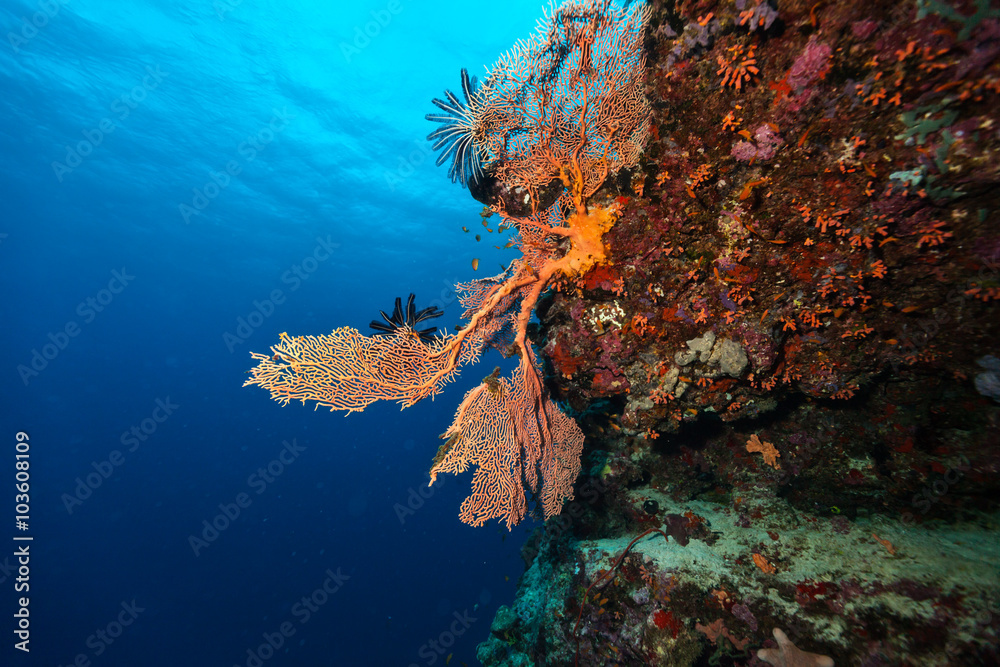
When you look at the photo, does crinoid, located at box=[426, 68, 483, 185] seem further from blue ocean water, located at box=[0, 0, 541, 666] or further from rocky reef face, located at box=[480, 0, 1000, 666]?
blue ocean water, located at box=[0, 0, 541, 666]

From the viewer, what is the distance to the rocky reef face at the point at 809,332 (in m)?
2.65

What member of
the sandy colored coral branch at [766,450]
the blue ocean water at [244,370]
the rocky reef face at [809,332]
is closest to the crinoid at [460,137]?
the rocky reef face at [809,332]

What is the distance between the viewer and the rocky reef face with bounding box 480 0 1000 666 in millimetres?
2652

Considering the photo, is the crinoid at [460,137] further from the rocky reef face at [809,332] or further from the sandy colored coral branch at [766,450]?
the sandy colored coral branch at [766,450]

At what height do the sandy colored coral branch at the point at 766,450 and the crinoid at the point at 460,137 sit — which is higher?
the crinoid at the point at 460,137

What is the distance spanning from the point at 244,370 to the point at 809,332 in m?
43.2

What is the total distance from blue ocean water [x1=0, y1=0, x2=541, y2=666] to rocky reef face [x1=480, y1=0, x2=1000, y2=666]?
34.4 ft

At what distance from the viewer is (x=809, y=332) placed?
3730 millimetres

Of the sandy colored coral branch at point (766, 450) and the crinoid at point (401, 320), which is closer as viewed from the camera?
the crinoid at point (401, 320)

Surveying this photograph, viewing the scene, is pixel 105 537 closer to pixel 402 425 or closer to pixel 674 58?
pixel 402 425

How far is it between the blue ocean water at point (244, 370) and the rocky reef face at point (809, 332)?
1047cm

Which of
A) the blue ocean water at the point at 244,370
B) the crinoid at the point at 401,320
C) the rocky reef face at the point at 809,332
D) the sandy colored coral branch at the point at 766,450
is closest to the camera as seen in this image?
the rocky reef face at the point at 809,332

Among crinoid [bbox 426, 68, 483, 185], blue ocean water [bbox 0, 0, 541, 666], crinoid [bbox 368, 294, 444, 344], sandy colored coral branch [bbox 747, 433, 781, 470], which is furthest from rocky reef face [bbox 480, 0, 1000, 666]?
blue ocean water [bbox 0, 0, 541, 666]

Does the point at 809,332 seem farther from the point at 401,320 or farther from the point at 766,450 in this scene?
the point at 401,320
